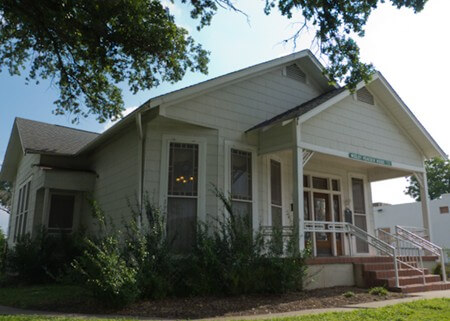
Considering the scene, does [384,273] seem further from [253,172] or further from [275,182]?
[253,172]

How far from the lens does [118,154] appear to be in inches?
480

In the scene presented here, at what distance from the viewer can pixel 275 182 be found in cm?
1190

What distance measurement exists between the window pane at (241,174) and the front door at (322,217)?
3.43 metres

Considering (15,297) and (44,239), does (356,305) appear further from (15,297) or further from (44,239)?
(44,239)

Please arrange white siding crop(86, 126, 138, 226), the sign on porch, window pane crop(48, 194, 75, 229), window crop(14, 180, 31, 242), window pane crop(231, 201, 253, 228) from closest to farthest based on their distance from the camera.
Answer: window pane crop(231, 201, 253, 228) < white siding crop(86, 126, 138, 226) < the sign on porch < window pane crop(48, 194, 75, 229) < window crop(14, 180, 31, 242)

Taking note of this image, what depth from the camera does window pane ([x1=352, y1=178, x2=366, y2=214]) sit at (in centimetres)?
1450

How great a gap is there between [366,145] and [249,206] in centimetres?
401

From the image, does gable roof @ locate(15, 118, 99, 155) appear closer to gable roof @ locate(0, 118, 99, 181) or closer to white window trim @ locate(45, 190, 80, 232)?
gable roof @ locate(0, 118, 99, 181)

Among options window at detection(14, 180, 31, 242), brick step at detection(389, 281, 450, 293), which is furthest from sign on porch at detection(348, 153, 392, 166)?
window at detection(14, 180, 31, 242)

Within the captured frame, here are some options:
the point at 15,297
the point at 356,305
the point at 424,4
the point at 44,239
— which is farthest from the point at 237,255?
the point at 44,239

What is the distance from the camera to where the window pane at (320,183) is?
13.7m

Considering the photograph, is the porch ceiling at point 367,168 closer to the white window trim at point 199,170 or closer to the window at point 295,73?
the window at point 295,73

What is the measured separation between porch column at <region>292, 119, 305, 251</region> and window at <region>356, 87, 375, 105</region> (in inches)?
129

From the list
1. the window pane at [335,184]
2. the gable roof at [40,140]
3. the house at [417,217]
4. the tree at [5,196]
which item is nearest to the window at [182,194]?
the window pane at [335,184]
